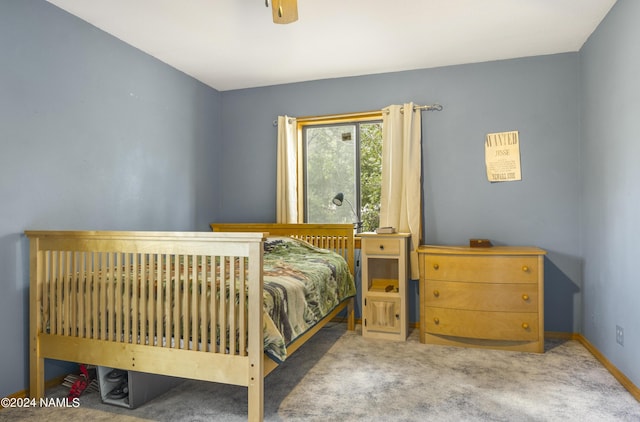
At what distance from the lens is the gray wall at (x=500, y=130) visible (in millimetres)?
3408

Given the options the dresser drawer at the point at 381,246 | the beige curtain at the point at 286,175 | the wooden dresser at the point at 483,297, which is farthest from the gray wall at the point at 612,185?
the beige curtain at the point at 286,175

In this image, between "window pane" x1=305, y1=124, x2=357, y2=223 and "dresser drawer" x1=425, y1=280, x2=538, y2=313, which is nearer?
"dresser drawer" x1=425, y1=280, x2=538, y2=313

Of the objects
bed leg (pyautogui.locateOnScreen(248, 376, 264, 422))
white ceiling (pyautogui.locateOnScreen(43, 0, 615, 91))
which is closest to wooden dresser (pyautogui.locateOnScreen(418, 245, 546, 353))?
white ceiling (pyautogui.locateOnScreen(43, 0, 615, 91))

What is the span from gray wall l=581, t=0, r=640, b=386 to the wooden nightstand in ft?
4.52

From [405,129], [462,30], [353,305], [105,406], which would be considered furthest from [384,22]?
[105,406]

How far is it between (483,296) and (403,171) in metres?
1.25

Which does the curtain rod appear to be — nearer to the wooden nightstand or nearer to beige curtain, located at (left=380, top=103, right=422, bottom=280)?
beige curtain, located at (left=380, top=103, right=422, bottom=280)

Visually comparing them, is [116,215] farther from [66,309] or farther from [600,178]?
[600,178]

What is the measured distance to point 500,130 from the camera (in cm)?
356

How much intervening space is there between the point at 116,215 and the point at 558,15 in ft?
11.0

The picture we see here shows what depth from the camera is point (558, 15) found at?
2748 mm

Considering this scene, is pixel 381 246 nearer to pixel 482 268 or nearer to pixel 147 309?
pixel 482 268

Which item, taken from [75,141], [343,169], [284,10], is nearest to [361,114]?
[343,169]

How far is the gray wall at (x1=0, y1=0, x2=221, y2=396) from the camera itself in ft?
7.53
